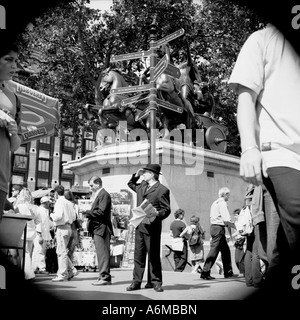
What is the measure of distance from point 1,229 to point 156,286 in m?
3.12

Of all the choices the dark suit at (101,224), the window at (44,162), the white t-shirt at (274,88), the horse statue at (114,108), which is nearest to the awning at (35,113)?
the dark suit at (101,224)

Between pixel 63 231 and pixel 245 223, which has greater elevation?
pixel 245 223

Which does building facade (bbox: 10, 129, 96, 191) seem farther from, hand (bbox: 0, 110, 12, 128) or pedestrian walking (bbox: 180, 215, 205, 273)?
hand (bbox: 0, 110, 12, 128)

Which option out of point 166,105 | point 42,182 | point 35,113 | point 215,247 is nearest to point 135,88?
point 166,105

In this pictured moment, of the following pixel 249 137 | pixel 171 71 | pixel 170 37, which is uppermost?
pixel 170 37

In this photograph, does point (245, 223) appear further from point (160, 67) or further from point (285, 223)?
point (285, 223)

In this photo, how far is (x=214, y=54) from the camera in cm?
2328

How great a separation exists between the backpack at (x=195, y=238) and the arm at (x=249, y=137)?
854 cm

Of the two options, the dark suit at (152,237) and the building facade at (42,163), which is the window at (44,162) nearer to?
the building facade at (42,163)

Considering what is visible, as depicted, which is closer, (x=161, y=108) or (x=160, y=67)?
(x=160, y=67)

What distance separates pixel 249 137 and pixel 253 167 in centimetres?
16

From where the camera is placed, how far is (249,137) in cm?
208

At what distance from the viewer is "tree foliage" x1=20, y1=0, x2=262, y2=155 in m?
22.4

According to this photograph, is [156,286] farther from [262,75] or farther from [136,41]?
[136,41]
